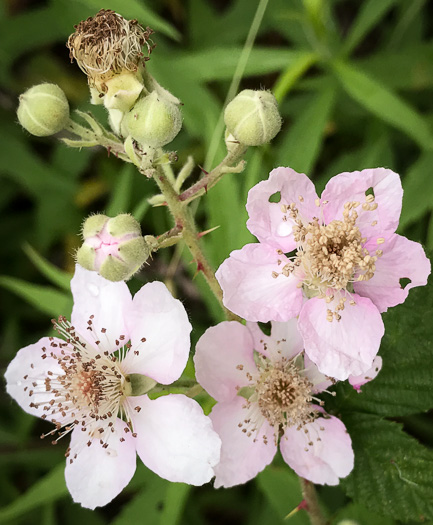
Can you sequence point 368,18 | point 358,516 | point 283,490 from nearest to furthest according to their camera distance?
1. point 358,516
2. point 283,490
3. point 368,18

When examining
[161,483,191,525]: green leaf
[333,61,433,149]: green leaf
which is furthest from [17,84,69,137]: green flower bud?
[333,61,433,149]: green leaf

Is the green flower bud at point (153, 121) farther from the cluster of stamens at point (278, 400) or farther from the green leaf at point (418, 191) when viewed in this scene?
the green leaf at point (418, 191)

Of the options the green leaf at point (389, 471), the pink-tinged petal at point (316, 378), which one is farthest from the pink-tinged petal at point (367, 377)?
the green leaf at point (389, 471)

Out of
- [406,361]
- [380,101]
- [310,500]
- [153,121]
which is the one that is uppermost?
[153,121]

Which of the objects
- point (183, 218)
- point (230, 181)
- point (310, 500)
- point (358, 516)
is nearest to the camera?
point (183, 218)

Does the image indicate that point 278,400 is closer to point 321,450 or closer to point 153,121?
point 321,450

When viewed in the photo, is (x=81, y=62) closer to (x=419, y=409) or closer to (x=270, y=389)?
(x=270, y=389)

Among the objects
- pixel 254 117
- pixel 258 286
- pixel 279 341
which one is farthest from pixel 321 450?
pixel 254 117

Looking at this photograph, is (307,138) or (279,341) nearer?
(279,341)
